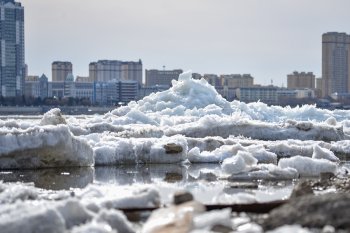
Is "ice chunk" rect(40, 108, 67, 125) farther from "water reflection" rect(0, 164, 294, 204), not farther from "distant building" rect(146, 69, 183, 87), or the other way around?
"distant building" rect(146, 69, 183, 87)

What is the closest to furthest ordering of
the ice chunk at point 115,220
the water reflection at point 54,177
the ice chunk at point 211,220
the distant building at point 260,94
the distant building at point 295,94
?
the ice chunk at point 211,220 → the ice chunk at point 115,220 → the water reflection at point 54,177 → the distant building at point 260,94 → the distant building at point 295,94

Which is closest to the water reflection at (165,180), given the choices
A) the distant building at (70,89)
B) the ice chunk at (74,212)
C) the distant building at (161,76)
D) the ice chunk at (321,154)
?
the ice chunk at (321,154)

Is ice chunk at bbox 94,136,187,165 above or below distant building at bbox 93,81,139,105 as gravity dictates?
below

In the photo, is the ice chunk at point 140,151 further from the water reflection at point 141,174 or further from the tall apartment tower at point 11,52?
the tall apartment tower at point 11,52

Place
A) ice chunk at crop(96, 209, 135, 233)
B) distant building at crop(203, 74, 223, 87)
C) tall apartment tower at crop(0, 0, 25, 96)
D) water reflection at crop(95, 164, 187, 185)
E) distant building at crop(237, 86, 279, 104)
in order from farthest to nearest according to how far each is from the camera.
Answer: distant building at crop(203, 74, 223, 87)
distant building at crop(237, 86, 279, 104)
tall apartment tower at crop(0, 0, 25, 96)
water reflection at crop(95, 164, 187, 185)
ice chunk at crop(96, 209, 135, 233)

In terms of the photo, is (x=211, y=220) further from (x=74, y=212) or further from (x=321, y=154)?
(x=321, y=154)

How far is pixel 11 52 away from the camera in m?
162

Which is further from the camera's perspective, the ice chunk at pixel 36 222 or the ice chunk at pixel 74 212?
the ice chunk at pixel 74 212

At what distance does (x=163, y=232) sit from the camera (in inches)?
290

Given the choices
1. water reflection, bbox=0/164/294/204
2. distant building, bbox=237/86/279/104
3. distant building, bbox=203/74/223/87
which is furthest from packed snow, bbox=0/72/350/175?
distant building, bbox=203/74/223/87

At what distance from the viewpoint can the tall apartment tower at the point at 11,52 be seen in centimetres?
16050

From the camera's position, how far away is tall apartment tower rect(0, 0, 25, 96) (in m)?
160

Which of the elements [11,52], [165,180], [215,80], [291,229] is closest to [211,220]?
[291,229]

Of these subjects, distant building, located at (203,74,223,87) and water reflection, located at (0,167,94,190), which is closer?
water reflection, located at (0,167,94,190)
